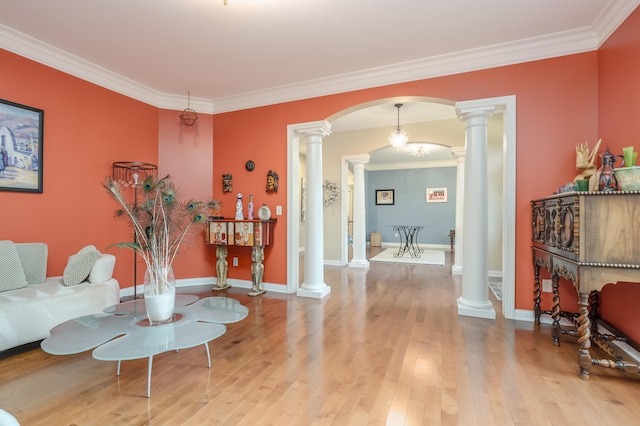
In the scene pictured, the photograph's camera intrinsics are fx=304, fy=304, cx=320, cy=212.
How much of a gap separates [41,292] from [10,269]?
0.41 meters

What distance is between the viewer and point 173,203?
203 centimetres

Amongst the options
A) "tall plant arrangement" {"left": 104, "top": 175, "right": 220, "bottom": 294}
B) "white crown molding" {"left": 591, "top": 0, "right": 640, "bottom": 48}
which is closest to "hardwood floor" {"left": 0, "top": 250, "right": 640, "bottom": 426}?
"tall plant arrangement" {"left": 104, "top": 175, "right": 220, "bottom": 294}

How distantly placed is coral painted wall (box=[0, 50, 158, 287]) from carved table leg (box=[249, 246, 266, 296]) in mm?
1628

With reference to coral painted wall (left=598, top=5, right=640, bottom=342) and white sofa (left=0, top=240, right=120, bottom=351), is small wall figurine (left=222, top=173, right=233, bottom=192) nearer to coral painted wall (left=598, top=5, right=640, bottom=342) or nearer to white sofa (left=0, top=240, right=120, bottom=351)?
white sofa (left=0, top=240, right=120, bottom=351)

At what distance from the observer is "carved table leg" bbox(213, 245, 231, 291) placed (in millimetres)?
4441

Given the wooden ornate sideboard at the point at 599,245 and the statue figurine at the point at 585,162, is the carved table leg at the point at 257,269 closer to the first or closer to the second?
the wooden ornate sideboard at the point at 599,245

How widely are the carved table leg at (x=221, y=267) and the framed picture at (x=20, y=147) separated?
2107 mm

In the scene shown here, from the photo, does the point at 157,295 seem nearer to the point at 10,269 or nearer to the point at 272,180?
the point at 10,269

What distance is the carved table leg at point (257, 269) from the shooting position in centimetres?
415

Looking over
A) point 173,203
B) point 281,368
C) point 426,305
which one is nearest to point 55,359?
point 173,203

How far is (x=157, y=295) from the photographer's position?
195 cm


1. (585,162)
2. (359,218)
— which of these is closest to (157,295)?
(585,162)

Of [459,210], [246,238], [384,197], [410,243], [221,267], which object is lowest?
[410,243]

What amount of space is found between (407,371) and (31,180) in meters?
3.88
